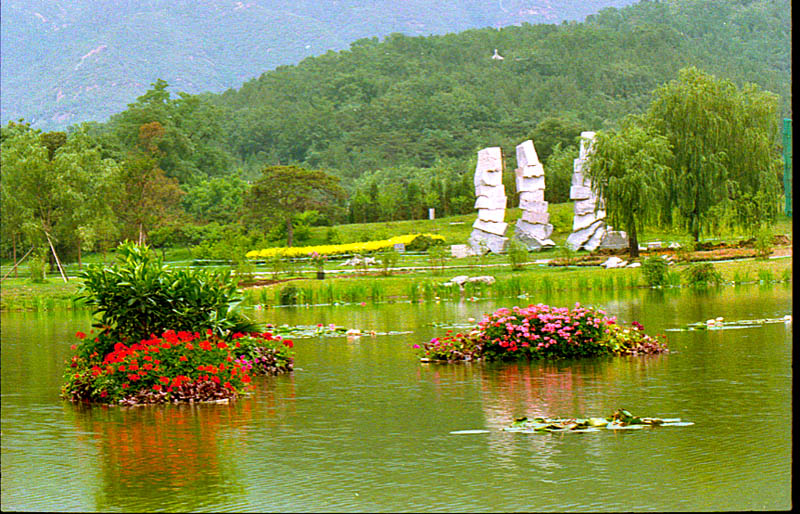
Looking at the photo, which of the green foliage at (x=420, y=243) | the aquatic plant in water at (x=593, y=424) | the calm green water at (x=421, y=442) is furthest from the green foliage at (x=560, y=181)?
the aquatic plant in water at (x=593, y=424)

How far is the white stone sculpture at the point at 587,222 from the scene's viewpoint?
34.6 meters

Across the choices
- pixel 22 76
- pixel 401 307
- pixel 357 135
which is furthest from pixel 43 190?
pixel 22 76

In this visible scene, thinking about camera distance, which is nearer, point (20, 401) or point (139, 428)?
point (139, 428)

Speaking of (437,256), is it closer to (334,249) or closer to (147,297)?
(334,249)

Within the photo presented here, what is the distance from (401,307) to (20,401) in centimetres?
1275

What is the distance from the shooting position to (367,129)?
72.9 m

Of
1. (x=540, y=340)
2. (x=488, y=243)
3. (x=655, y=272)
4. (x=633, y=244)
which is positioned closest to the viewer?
(x=540, y=340)

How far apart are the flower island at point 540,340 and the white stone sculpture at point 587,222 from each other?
2276 centimetres

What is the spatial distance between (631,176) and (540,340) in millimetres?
20893

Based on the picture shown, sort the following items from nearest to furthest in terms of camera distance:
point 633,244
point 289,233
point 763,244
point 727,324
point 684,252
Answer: point 727,324 < point 763,244 < point 684,252 < point 633,244 < point 289,233

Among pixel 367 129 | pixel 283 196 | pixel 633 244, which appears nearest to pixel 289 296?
pixel 633 244

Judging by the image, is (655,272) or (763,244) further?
(763,244)

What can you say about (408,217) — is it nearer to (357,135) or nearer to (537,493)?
(357,135)

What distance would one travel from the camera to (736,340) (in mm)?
12391
